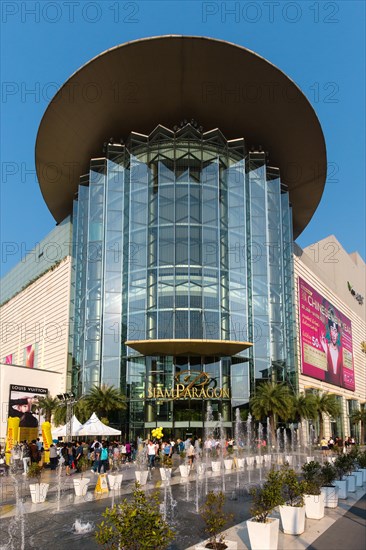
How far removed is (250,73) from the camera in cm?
4244

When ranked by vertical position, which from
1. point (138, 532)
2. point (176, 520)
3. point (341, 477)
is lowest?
point (176, 520)

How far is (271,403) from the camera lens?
130 feet

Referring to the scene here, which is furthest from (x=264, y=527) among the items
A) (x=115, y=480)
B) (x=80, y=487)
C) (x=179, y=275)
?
(x=179, y=275)

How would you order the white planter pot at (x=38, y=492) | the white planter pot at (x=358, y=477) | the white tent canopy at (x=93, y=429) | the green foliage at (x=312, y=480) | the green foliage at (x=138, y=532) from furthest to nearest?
the white tent canopy at (x=93, y=429)
the white planter pot at (x=358, y=477)
the white planter pot at (x=38, y=492)
the green foliage at (x=312, y=480)
the green foliage at (x=138, y=532)

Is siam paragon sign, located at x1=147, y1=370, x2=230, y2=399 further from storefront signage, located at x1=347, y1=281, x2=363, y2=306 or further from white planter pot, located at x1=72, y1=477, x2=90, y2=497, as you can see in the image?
storefront signage, located at x1=347, y1=281, x2=363, y2=306

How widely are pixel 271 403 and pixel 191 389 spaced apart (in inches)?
244

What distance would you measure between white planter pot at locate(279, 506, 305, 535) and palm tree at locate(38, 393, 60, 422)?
122 ft

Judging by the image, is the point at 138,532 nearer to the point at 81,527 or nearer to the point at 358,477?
the point at 81,527

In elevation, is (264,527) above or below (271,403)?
below

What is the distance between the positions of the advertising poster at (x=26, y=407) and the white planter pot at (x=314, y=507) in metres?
34.7

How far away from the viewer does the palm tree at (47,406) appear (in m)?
45.2

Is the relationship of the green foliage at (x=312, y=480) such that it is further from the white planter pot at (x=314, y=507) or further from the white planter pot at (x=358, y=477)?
the white planter pot at (x=358, y=477)

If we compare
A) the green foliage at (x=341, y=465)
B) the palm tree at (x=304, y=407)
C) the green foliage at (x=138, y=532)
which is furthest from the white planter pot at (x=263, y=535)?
the palm tree at (x=304, y=407)

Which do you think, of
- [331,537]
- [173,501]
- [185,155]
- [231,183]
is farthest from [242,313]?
[331,537]
